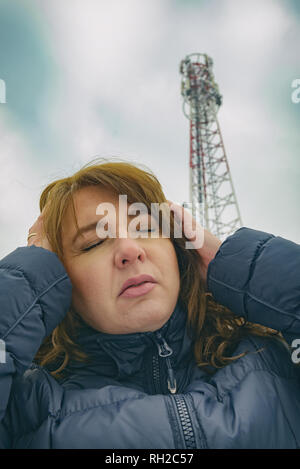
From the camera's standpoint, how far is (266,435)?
3.32 feet

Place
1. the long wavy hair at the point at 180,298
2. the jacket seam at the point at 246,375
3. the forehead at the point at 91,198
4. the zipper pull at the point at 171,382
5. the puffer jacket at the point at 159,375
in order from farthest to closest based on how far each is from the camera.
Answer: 1. the forehead at the point at 91,198
2. the long wavy hair at the point at 180,298
3. the zipper pull at the point at 171,382
4. the jacket seam at the point at 246,375
5. the puffer jacket at the point at 159,375

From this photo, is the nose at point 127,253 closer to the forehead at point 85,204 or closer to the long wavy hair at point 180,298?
the forehead at point 85,204

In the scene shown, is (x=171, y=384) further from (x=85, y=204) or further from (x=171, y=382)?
(x=85, y=204)

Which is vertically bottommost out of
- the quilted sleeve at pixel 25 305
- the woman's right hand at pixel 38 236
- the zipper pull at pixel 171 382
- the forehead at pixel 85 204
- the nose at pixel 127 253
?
the zipper pull at pixel 171 382

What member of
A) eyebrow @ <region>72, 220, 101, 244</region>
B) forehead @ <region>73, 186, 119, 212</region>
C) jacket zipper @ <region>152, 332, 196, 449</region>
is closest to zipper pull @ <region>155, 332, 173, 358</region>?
jacket zipper @ <region>152, 332, 196, 449</region>

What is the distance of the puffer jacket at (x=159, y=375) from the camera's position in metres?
0.99

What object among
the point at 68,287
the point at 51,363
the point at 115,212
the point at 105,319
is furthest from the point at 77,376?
the point at 115,212

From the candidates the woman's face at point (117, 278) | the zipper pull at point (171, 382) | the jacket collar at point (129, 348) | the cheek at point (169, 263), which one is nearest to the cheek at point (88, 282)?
the woman's face at point (117, 278)

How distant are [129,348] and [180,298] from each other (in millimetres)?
441

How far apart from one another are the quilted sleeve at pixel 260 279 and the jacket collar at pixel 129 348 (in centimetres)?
29

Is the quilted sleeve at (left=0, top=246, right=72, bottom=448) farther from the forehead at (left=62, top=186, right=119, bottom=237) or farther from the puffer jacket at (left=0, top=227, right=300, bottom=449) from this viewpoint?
the forehead at (left=62, top=186, right=119, bottom=237)

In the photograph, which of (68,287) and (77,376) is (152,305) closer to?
(68,287)

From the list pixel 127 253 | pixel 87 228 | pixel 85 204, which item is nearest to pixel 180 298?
pixel 127 253

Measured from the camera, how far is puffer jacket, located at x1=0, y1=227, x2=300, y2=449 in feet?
3.24
